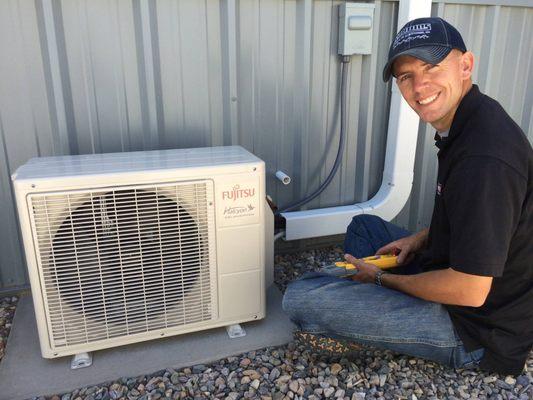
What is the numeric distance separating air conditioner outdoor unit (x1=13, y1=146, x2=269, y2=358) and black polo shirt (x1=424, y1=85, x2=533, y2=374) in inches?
26.2

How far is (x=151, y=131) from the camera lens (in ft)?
6.89

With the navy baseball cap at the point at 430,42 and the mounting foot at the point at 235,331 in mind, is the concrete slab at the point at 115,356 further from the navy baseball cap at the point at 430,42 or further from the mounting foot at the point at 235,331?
the navy baseball cap at the point at 430,42

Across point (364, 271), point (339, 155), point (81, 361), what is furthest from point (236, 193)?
point (339, 155)

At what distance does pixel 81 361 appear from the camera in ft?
5.41

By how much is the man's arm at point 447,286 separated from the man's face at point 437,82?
477 mm

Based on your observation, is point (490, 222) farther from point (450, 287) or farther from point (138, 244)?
point (138, 244)

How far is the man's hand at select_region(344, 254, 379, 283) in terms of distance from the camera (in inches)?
65.1

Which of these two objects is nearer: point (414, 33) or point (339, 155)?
point (414, 33)

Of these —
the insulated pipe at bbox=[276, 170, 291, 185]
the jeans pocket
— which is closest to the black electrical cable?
the insulated pipe at bbox=[276, 170, 291, 185]

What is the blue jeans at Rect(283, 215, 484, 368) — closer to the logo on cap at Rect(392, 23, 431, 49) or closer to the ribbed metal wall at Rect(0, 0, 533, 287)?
the logo on cap at Rect(392, 23, 431, 49)

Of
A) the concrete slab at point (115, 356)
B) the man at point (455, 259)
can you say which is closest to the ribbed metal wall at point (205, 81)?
the concrete slab at point (115, 356)

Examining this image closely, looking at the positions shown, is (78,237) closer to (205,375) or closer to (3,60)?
(205,375)

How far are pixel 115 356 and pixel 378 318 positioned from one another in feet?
3.20

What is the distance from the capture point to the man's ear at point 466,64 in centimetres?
131
